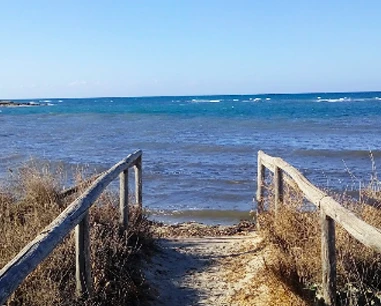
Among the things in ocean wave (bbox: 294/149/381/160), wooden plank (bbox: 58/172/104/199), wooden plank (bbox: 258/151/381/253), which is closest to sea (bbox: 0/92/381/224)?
ocean wave (bbox: 294/149/381/160)

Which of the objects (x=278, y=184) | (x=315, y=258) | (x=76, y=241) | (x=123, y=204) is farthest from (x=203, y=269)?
(x=76, y=241)

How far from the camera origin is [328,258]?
502 centimetres

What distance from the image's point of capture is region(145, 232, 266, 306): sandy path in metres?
6.25

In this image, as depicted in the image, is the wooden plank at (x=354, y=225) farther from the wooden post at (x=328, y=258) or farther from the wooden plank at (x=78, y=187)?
the wooden plank at (x=78, y=187)

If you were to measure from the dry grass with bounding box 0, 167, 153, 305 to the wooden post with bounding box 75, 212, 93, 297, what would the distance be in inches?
3.4

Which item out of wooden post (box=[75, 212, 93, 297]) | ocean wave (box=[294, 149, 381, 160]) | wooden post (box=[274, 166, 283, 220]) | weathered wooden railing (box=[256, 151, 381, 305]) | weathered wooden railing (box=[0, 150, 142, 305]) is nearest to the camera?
weathered wooden railing (box=[0, 150, 142, 305])

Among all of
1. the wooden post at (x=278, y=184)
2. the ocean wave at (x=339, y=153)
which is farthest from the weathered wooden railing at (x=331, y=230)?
the ocean wave at (x=339, y=153)

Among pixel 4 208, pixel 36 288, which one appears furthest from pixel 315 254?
pixel 4 208

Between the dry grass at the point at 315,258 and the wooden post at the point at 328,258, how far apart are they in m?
0.10

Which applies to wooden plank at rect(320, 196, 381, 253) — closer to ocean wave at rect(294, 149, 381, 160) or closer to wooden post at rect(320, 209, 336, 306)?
wooden post at rect(320, 209, 336, 306)

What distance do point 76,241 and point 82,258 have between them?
155 mm

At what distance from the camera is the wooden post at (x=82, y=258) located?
190 inches

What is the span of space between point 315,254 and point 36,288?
261 cm

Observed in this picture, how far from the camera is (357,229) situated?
414cm
